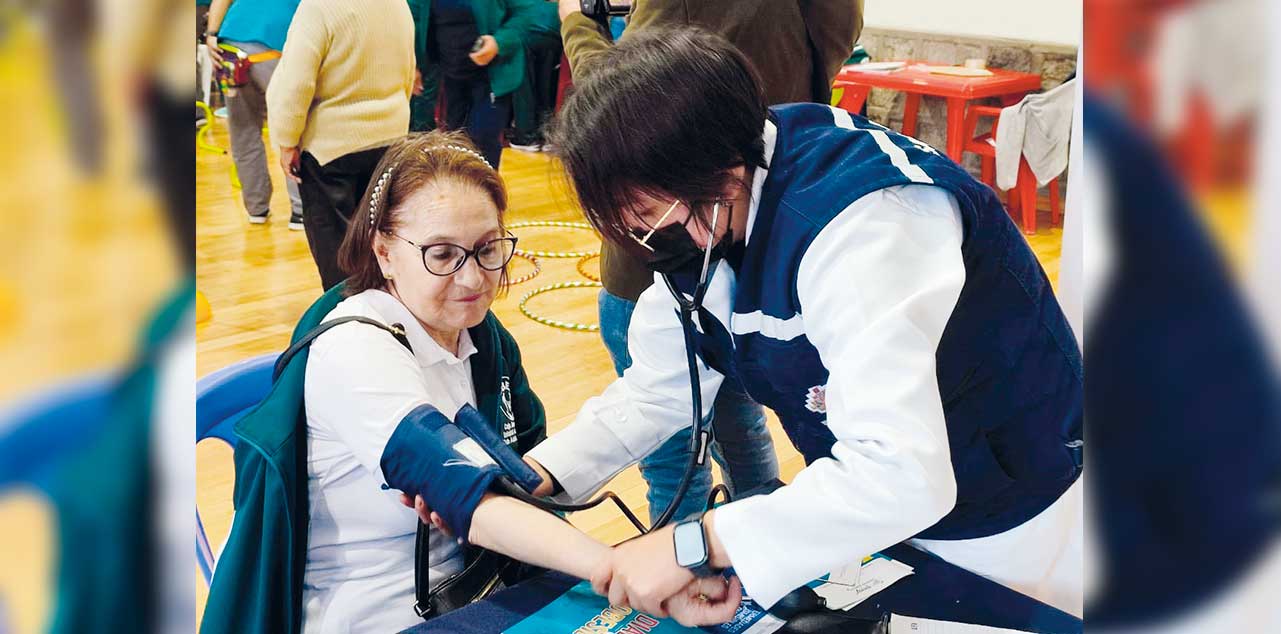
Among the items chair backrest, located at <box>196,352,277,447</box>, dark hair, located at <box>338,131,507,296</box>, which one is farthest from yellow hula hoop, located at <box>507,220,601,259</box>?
dark hair, located at <box>338,131,507,296</box>

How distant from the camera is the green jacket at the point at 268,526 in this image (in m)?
1.40

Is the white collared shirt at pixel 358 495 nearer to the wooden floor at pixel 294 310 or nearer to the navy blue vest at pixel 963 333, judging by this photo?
the navy blue vest at pixel 963 333

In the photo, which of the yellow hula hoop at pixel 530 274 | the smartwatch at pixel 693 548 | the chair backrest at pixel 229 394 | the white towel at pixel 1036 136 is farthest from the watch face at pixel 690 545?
the white towel at pixel 1036 136

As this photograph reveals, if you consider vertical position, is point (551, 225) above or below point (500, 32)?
below

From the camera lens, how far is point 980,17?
7.33 metres

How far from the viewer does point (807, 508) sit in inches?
43.1

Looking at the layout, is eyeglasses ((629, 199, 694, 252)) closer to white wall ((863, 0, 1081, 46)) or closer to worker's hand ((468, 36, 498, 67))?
worker's hand ((468, 36, 498, 67))

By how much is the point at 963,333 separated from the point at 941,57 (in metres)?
6.72

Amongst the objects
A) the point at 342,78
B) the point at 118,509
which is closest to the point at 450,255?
the point at 118,509

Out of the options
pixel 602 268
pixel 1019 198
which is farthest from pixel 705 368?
pixel 1019 198

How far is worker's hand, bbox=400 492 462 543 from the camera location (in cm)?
138

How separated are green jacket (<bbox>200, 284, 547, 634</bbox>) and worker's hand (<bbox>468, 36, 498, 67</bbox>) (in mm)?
3925

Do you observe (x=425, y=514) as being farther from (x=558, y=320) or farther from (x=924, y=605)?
(x=558, y=320)

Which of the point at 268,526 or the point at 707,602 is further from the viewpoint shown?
the point at 268,526
